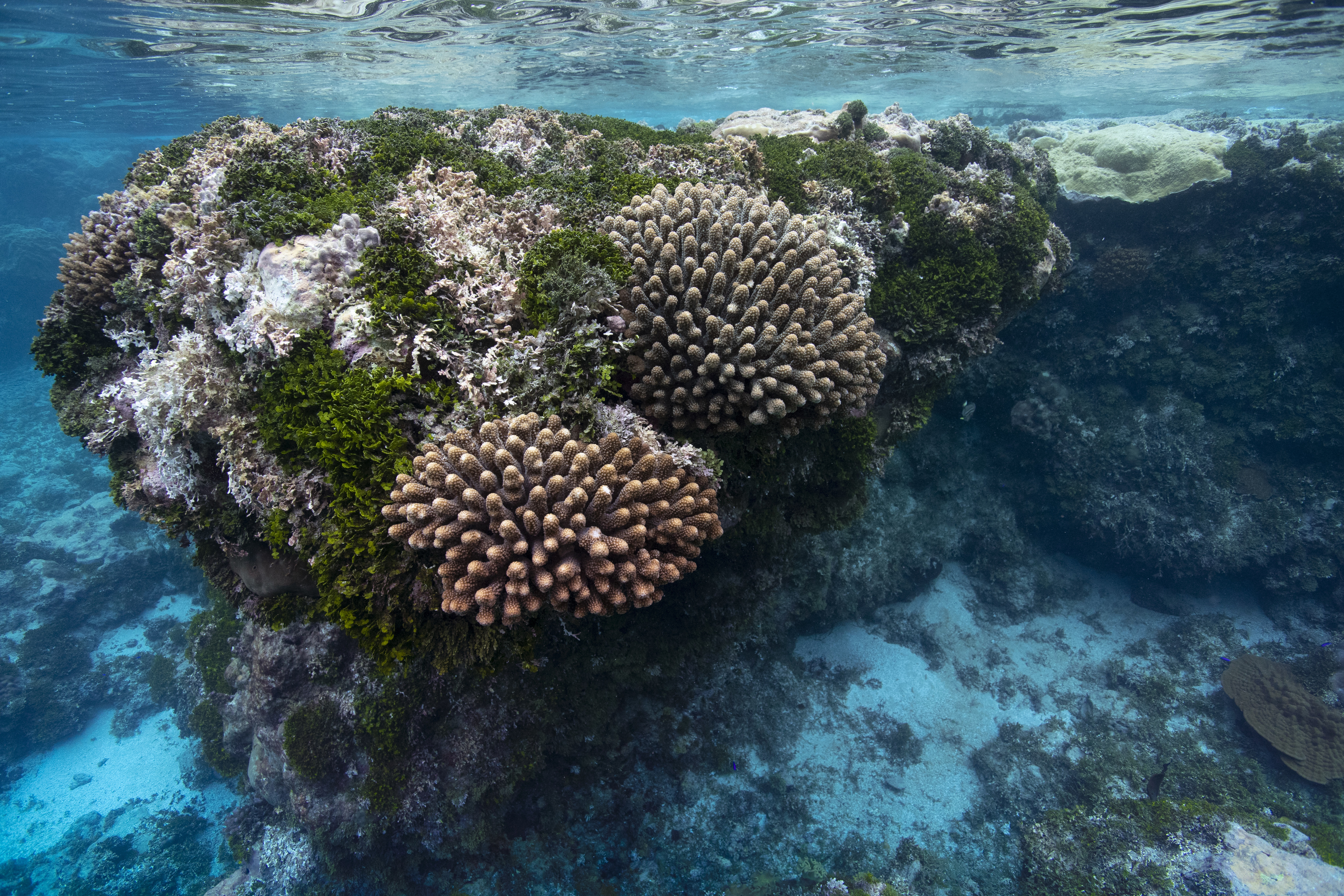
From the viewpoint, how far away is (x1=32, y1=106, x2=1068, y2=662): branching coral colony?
343 centimetres

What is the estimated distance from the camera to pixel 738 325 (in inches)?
163

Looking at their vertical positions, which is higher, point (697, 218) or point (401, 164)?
point (401, 164)

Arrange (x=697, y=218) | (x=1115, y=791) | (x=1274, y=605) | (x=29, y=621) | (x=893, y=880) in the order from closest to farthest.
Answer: (x=697, y=218)
(x=893, y=880)
(x=1115, y=791)
(x=1274, y=605)
(x=29, y=621)

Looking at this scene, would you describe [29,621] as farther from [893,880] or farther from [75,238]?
[893,880]

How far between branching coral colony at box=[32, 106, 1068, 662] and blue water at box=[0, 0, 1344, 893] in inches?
288

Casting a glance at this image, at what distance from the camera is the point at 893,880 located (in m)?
9.26

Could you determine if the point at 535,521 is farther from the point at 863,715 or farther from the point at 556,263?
the point at 863,715

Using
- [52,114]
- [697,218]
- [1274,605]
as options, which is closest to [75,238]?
[697,218]

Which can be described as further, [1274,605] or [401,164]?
[1274,605]

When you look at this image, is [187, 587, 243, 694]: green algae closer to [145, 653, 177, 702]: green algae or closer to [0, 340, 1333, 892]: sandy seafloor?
[0, 340, 1333, 892]: sandy seafloor

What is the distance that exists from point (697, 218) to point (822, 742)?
423 inches

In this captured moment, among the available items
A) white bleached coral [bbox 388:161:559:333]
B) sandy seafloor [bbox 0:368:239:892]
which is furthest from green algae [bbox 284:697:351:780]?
sandy seafloor [bbox 0:368:239:892]

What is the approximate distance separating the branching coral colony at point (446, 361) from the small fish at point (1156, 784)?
415 inches

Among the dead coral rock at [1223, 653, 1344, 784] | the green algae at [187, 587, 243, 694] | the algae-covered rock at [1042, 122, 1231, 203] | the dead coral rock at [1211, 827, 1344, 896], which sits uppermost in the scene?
the algae-covered rock at [1042, 122, 1231, 203]
